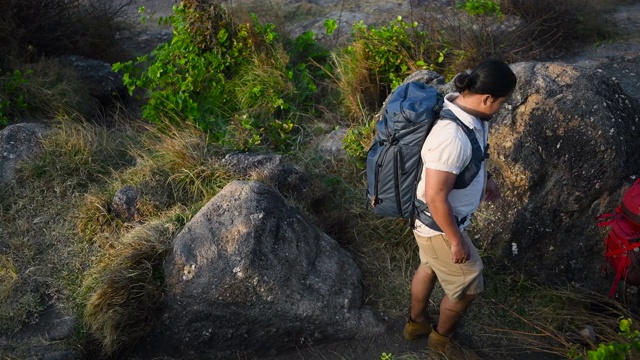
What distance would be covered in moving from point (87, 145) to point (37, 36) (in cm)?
192

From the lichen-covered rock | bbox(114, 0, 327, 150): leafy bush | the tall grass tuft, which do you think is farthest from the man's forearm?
the lichen-covered rock

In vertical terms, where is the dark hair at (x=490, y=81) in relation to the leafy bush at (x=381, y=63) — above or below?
above

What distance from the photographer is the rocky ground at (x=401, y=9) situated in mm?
4242

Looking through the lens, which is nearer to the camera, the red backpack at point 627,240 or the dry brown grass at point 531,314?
the red backpack at point 627,240

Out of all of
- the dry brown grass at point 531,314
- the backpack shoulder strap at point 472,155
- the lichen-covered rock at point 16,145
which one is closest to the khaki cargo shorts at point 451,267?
the backpack shoulder strap at point 472,155

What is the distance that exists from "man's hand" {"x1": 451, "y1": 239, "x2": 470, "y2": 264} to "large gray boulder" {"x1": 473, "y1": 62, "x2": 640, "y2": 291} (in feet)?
4.06

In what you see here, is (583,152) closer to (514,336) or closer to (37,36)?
(514,336)

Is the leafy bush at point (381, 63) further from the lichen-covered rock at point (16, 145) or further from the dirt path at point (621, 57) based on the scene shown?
the lichen-covered rock at point (16, 145)

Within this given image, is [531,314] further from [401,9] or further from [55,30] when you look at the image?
A: [55,30]

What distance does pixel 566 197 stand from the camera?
4547mm

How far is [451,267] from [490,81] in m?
0.88

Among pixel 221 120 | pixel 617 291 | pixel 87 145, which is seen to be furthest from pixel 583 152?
pixel 87 145

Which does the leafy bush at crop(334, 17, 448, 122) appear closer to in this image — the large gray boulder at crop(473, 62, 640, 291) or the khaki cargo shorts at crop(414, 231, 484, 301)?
the large gray boulder at crop(473, 62, 640, 291)

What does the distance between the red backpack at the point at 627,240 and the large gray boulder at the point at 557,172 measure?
56 cm
